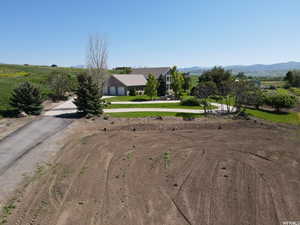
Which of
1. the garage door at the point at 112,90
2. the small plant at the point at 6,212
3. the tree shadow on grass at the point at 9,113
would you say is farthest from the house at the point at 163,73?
the small plant at the point at 6,212

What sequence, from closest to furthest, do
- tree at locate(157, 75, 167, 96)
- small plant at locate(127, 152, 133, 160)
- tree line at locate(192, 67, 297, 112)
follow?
small plant at locate(127, 152, 133, 160), tree line at locate(192, 67, 297, 112), tree at locate(157, 75, 167, 96)

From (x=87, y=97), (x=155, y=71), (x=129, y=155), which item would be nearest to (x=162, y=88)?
(x=155, y=71)

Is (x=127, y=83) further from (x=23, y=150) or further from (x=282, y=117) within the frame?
(x=23, y=150)

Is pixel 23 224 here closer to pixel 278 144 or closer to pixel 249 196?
pixel 249 196

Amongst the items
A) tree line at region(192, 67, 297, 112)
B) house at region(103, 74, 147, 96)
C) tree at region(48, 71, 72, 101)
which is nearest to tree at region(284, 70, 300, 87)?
tree line at region(192, 67, 297, 112)

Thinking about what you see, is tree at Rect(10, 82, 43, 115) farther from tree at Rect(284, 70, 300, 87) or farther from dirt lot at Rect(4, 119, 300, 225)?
tree at Rect(284, 70, 300, 87)

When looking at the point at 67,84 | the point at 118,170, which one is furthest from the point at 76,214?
the point at 67,84
